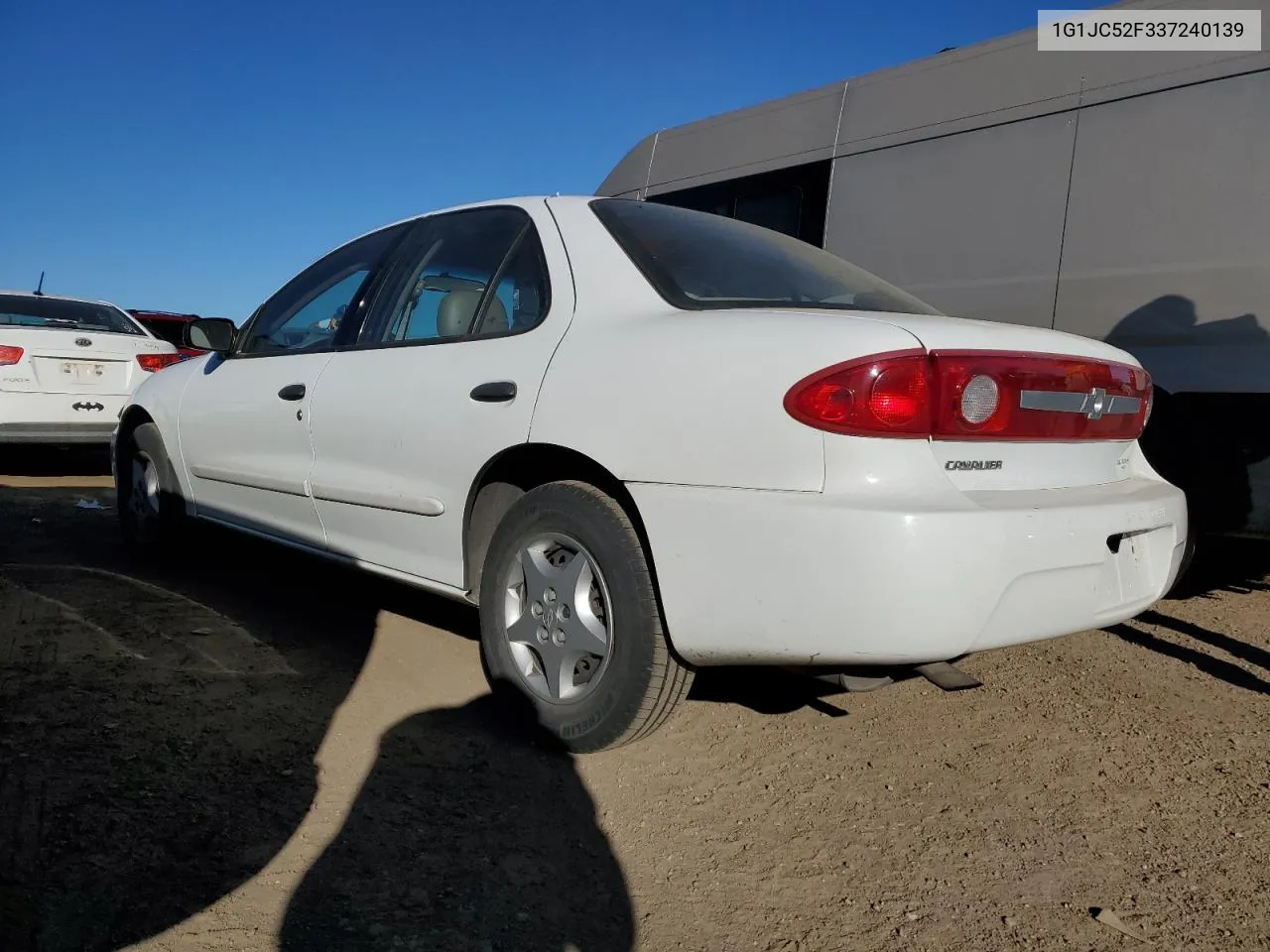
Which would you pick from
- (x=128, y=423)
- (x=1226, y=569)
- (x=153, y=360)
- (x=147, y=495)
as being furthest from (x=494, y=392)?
(x=153, y=360)

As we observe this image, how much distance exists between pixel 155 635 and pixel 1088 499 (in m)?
3.07

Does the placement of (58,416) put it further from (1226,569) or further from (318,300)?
(1226,569)

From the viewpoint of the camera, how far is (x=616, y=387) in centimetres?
240

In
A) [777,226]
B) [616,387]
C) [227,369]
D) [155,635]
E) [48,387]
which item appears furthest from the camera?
[48,387]

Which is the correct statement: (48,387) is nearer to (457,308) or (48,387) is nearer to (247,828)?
(457,308)

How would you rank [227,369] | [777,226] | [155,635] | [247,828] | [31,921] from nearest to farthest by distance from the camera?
[31,921] < [247,828] < [155,635] < [227,369] < [777,226]

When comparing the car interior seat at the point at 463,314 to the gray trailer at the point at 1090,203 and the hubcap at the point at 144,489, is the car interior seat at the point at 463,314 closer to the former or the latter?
the hubcap at the point at 144,489

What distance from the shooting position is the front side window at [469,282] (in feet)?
9.47

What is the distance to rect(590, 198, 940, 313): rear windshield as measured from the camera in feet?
8.52

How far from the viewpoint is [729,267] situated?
9.12 feet

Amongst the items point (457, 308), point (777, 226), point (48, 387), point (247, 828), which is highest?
point (777, 226)

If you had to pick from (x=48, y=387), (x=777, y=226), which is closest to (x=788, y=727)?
(x=777, y=226)

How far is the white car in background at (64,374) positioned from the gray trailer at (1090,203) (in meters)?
4.62

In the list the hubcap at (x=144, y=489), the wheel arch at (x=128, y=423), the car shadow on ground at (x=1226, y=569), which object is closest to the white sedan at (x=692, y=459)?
the hubcap at (x=144, y=489)
